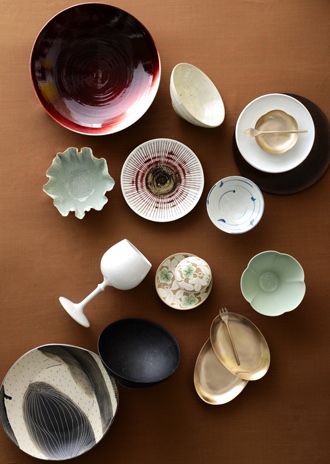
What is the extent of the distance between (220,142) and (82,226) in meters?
0.42

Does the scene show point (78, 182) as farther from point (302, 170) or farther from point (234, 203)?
point (302, 170)

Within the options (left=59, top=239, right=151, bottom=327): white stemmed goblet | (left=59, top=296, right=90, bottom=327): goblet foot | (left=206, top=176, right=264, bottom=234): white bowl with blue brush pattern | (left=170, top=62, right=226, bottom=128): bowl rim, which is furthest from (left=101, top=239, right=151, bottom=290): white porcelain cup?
(left=170, top=62, right=226, bottom=128): bowl rim

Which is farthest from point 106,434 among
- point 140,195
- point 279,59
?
point 279,59

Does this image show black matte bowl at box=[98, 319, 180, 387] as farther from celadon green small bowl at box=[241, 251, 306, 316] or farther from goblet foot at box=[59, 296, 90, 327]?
celadon green small bowl at box=[241, 251, 306, 316]

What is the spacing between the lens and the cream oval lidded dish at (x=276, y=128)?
1.66m

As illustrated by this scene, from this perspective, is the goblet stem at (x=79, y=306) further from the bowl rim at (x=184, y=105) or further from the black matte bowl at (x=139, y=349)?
the bowl rim at (x=184, y=105)

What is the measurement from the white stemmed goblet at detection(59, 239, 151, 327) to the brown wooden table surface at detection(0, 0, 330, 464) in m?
0.06

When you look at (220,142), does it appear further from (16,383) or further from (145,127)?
(16,383)

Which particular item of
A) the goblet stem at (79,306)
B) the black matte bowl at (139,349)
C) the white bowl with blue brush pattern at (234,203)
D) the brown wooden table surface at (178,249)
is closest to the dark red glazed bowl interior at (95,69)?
the brown wooden table surface at (178,249)

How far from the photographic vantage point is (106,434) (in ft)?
5.42

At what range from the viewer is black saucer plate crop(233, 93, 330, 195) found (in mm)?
1676

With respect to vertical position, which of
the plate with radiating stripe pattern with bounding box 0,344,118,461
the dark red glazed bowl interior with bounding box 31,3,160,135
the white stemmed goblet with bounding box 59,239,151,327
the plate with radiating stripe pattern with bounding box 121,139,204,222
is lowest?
the plate with radiating stripe pattern with bounding box 0,344,118,461

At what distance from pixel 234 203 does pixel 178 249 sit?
19 centimetres

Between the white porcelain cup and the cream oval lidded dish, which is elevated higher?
the cream oval lidded dish
